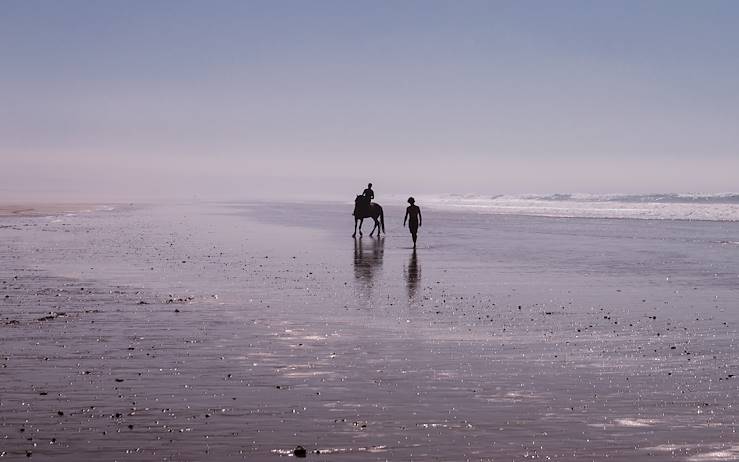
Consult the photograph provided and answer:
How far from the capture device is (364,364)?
35.5ft

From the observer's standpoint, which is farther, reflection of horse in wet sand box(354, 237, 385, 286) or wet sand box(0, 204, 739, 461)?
reflection of horse in wet sand box(354, 237, 385, 286)

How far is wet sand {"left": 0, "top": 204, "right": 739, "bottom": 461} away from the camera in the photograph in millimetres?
7559

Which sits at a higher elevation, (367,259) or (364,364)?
(367,259)

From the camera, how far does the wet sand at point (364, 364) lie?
7559 mm

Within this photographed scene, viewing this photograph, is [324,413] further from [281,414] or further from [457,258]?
[457,258]

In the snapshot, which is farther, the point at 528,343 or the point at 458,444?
the point at 528,343

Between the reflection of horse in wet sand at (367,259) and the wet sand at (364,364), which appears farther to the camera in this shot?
the reflection of horse in wet sand at (367,259)

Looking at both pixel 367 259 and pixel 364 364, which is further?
pixel 367 259

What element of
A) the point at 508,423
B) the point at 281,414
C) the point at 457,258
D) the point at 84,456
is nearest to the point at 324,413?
the point at 281,414

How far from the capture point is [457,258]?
2905 centimetres

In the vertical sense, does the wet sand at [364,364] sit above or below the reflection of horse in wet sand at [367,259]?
below

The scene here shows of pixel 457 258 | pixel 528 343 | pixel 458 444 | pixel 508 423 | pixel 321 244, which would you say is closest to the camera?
pixel 458 444

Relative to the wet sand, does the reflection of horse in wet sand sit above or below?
above

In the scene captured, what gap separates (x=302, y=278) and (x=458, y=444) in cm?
1431
